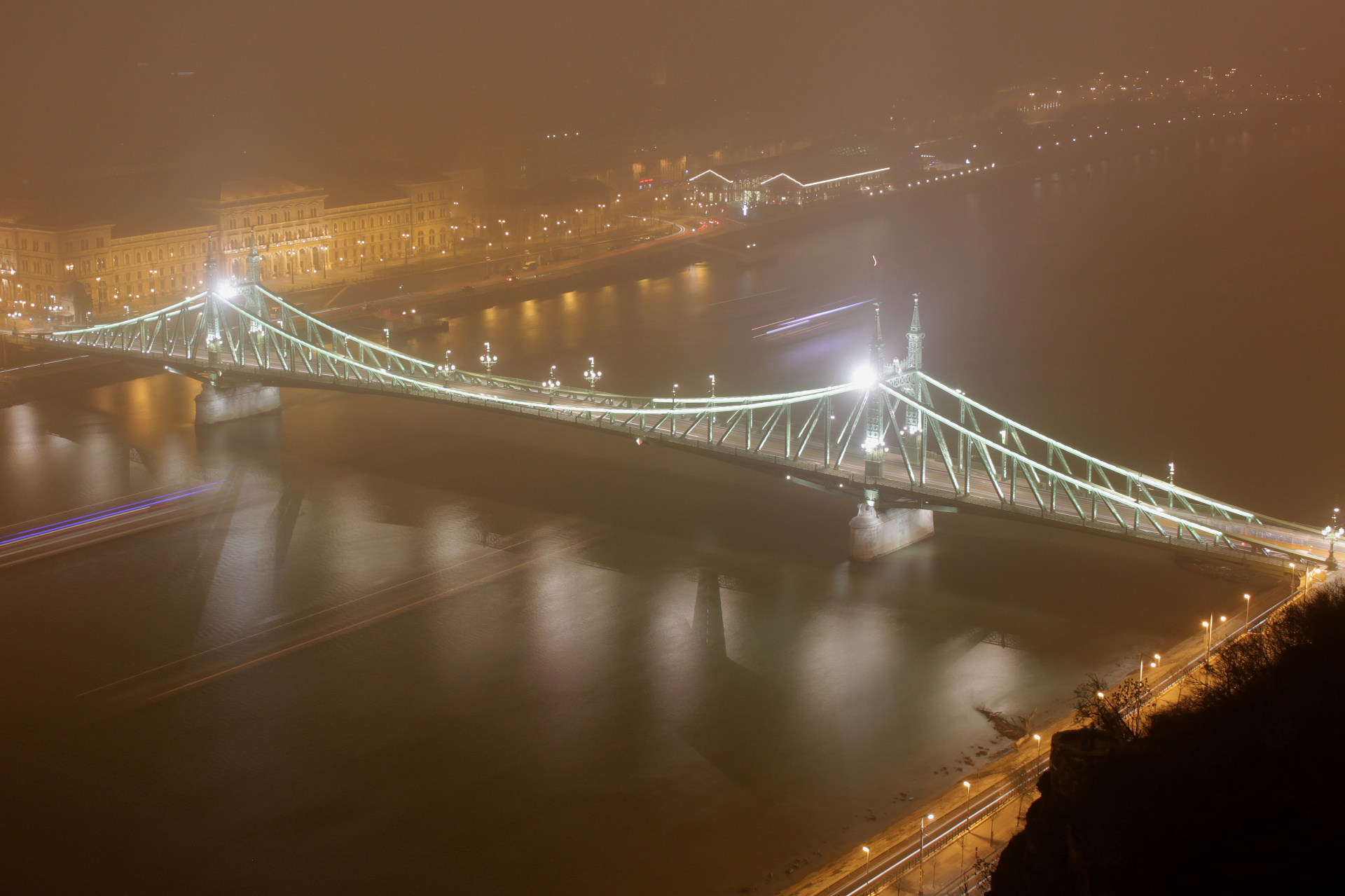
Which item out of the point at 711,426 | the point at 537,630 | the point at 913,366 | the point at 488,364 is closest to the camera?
the point at 537,630

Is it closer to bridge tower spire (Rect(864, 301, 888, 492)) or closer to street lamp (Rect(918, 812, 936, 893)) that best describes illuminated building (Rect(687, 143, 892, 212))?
bridge tower spire (Rect(864, 301, 888, 492))

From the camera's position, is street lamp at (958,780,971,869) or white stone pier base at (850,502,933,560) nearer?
street lamp at (958,780,971,869)

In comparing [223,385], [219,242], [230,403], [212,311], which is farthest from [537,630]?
[219,242]

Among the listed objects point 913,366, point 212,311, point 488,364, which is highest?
point 212,311

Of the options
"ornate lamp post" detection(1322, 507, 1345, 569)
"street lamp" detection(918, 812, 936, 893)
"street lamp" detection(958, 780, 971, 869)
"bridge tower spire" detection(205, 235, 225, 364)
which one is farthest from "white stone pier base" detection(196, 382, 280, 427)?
"ornate lamp post" detection(1322, 507, 1345, 569)

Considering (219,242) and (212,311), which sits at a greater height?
(219,242)

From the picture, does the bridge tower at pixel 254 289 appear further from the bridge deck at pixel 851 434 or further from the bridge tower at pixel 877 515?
the bridge tower at pixel 877 515

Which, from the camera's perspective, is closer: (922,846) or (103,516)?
(922,846)

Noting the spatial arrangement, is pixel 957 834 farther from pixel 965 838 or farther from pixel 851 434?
pixel 851 434
